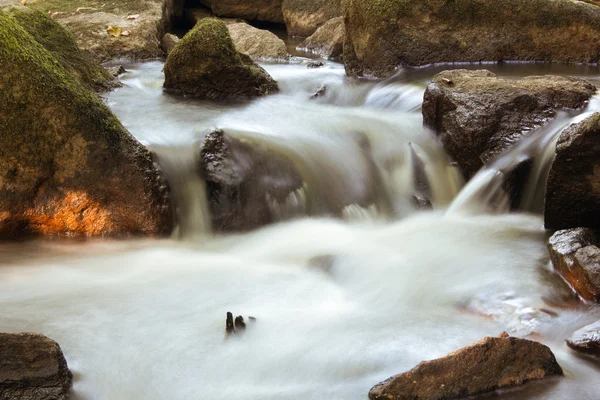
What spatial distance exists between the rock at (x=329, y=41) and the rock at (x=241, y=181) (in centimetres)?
470

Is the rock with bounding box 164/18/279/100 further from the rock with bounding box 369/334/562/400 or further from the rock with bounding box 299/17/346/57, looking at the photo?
the rock with bounding box 369/334/562/400

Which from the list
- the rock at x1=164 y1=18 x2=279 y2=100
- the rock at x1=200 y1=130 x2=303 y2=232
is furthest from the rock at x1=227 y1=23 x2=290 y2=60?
the rock at x1=200 y1=130 x2=303 y2=232

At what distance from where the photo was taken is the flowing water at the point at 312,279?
2.94 m

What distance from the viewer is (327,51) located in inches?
379

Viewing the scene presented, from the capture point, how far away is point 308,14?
1163 centimetres

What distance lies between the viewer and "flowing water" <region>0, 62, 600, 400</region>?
9.64 ft

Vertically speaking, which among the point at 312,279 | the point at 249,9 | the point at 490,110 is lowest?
the point at 312,279

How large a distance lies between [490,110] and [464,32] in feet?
10.2

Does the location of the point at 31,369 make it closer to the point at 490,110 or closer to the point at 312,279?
the point at 312,279

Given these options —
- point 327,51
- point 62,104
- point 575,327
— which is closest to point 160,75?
point 327,51

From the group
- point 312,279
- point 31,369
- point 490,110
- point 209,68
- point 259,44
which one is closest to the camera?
point 31,369

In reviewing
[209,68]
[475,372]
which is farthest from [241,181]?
[475,372]

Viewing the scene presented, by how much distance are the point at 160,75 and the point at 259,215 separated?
3.73 metres

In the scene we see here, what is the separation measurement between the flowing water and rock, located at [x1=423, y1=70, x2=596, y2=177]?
128mm
